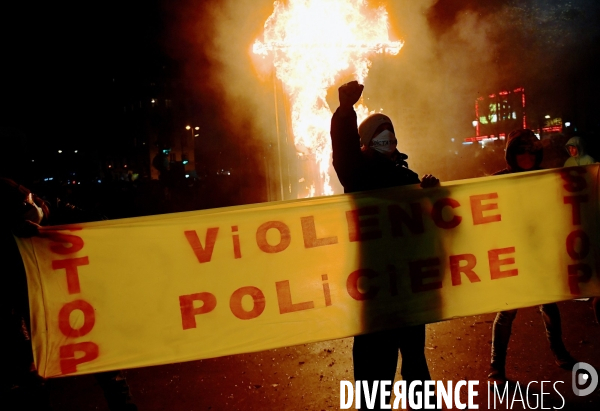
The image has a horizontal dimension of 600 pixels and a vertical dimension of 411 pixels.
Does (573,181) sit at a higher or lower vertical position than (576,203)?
higher

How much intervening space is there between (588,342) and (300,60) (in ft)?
37.0

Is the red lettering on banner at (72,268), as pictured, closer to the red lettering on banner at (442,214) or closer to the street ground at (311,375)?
the street ground at (311,375)

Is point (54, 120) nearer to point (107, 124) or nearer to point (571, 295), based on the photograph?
point (107, 124)

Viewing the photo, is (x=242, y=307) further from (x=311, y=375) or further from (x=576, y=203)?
(x=576, y=203)

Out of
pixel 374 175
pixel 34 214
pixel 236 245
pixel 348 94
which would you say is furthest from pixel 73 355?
pixel 348 94

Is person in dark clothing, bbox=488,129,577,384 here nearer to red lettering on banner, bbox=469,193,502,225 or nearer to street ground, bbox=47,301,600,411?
street ground, bbox=47,301,600,411

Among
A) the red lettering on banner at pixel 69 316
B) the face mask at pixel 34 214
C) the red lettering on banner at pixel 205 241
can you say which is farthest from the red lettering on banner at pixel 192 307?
the face mask at pixel 34 214

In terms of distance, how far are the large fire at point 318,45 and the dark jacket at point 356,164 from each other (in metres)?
9.52

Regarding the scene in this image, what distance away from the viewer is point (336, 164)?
104 inches

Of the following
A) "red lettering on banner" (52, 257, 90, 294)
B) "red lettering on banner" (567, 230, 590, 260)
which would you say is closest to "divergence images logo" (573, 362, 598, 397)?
"red lettering on banner" (567, 230, 590, 260)

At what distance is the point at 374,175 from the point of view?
9.34 ft

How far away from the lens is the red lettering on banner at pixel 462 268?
3.09 metres

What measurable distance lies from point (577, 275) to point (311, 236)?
194 centimetres

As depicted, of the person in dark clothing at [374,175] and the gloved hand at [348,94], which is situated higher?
the gloved hand at [348,94]
